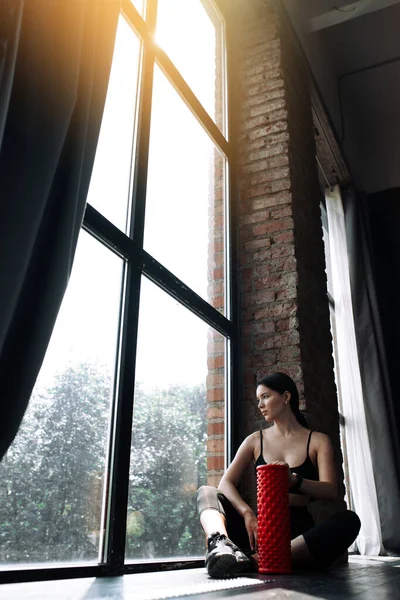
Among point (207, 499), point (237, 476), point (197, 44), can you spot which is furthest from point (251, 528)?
point (197, 44)

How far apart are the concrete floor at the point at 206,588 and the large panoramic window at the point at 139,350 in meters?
0.11

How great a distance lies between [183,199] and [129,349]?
0.97 metres

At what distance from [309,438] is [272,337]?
0.80m

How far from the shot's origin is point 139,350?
202 cm

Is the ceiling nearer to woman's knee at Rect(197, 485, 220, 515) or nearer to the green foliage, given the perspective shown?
the green foliage

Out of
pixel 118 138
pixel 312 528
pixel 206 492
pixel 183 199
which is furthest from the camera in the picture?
pixel 183 199

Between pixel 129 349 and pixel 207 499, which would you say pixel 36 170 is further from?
pixel 207 499

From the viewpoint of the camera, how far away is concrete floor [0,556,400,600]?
1176 millimetres

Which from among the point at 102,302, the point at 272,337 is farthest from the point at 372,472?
the point at 102,302

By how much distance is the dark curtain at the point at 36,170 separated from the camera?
3.67 ft

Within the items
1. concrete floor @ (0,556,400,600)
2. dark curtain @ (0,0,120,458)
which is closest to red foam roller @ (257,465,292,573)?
concrete floor @ (0,556,400,600)

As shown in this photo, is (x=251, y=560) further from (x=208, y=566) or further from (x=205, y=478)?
(x=205, y=478)

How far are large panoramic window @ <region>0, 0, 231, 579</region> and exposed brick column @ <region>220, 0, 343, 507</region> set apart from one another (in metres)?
0.16

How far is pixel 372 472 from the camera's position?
383 cm
